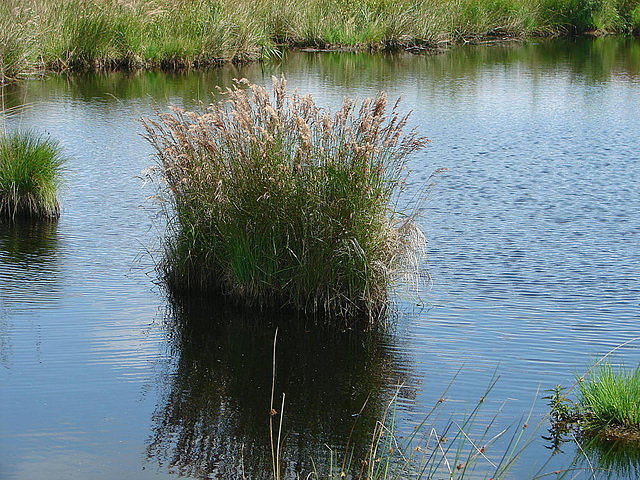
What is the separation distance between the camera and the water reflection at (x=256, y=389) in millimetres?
4492

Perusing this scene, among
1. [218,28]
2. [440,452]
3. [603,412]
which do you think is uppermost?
[218,28]

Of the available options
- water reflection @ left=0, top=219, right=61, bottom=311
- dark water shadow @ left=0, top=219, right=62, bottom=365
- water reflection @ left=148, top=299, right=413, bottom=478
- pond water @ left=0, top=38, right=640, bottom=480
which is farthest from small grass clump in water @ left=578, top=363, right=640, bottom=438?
water reflection @ left=0, top=219, right=61, bottom=311

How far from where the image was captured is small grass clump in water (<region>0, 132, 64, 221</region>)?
912 cm

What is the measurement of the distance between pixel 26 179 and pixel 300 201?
4.03 metres

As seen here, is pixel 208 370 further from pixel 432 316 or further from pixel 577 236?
pixel 577 236

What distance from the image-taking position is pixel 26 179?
9211 mm

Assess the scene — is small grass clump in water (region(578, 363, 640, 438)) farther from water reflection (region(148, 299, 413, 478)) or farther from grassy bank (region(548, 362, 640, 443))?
water reflection (region(148, 299, 413, 478))

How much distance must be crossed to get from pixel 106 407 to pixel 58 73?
17.8 m

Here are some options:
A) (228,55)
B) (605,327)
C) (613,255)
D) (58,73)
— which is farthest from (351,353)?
(228,55)

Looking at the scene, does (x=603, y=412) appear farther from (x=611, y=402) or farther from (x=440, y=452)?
(x=440, y=452)

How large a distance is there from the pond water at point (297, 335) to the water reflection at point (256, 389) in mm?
16

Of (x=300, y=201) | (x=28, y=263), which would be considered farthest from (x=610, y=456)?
(x=28, y=263)

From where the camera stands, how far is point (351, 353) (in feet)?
19.7

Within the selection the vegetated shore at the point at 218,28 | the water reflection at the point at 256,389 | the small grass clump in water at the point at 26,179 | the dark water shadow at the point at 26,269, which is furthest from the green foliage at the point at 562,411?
the vegetated shore at the point at 218,28
